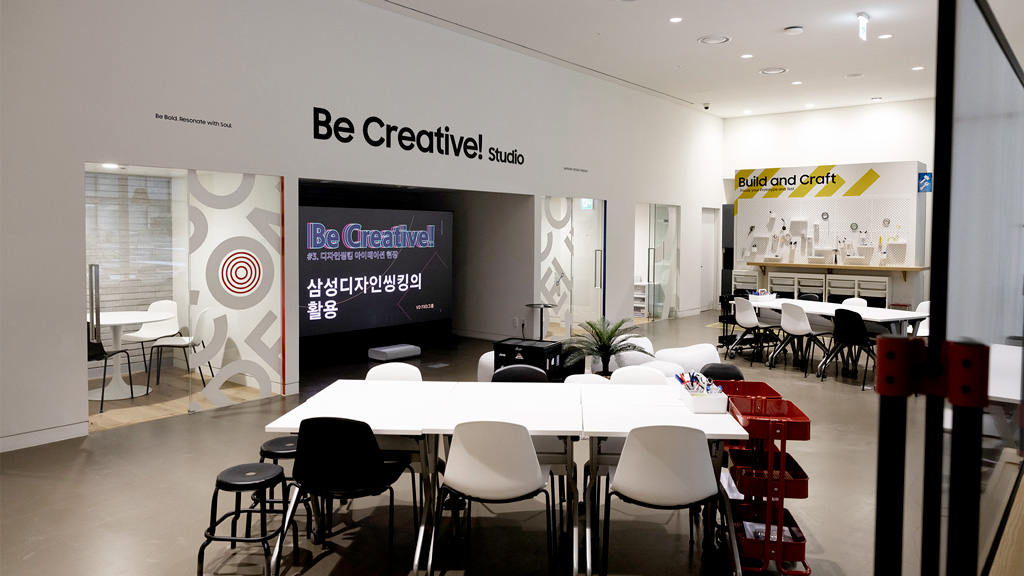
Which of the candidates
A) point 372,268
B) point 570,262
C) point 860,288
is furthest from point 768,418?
point 860,288

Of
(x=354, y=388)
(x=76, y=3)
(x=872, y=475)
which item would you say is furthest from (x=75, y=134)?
(x=872, y=475)

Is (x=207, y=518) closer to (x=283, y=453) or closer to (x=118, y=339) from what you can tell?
(x=283, y=453)

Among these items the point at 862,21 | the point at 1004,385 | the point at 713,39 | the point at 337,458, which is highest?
the point at 713,39

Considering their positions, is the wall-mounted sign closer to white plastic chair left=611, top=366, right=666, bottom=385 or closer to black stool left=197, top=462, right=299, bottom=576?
white plastic chair left=611, top=366, right=666, bottom=385

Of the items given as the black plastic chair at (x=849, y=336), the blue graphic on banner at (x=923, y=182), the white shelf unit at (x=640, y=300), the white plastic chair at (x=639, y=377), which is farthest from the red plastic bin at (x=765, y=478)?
the blue graphic on banner at (x=923, y=182)

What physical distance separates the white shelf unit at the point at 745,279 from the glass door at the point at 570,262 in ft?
15.5

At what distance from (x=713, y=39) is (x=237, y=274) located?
6.87 meters

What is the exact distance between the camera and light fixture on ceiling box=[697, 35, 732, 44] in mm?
9547

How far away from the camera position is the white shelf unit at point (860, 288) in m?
13.4

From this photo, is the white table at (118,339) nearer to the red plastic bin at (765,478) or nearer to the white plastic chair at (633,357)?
the white plastic chair at (633,357)

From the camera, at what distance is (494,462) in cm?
357

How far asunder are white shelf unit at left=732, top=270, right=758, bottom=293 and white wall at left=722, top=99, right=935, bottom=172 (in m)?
2.52

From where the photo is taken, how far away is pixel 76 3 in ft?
19.0

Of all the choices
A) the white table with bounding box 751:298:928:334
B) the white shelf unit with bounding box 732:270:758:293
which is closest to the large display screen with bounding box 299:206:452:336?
the white table with bounding box 751:298:928:334
